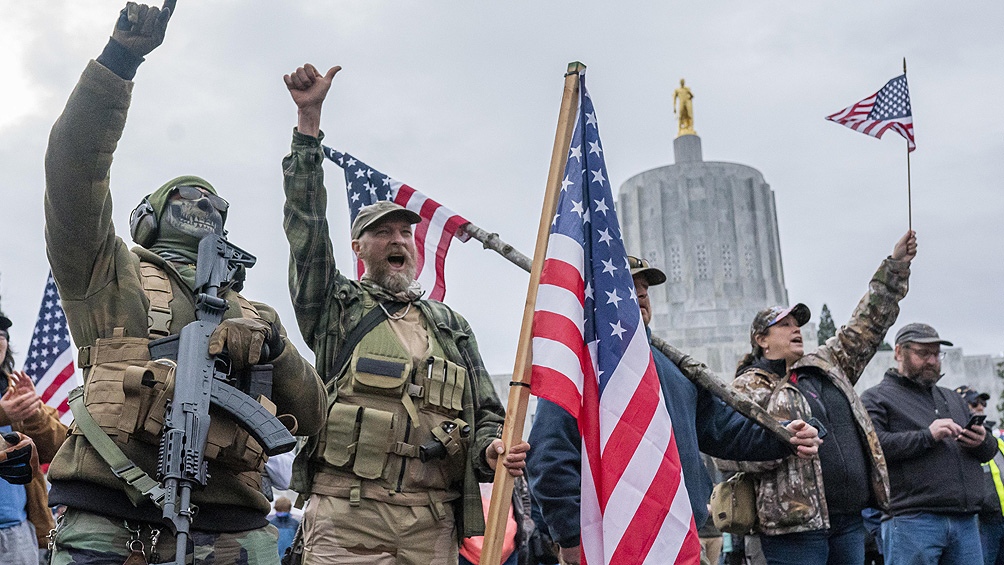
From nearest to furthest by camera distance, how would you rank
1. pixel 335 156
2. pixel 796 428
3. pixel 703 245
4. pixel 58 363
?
pixel 796 428, pixel 335 156, pixel 58 363, pixel 703 245

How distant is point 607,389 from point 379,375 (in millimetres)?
966

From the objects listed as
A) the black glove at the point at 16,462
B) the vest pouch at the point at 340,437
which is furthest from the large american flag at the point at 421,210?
the black glove at the point at 16,462

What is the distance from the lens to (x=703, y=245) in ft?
138

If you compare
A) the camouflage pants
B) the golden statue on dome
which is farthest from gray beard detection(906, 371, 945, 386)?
the golden statue on dome

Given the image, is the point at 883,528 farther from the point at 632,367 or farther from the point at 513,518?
the point at 632,367

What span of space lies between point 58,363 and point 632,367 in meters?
7.04

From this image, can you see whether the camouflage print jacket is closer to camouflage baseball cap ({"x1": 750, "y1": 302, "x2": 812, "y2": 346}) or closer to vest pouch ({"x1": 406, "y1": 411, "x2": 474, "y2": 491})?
camouflage baseball cap ({"x1": 750, "y1": 302, "x2": 812, "y2": 346})

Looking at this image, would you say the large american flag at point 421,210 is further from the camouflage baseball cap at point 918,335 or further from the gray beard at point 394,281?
the camouflage baseball cap at point 918,335

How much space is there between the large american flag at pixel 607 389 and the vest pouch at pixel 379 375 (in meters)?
0.70

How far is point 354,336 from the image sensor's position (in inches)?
183

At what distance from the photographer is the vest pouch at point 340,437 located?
4.34 metres

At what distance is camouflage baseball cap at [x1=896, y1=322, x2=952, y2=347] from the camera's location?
7.35 meters

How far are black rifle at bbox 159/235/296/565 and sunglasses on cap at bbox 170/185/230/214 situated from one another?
26cm

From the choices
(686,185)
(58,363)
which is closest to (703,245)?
(686,185)
